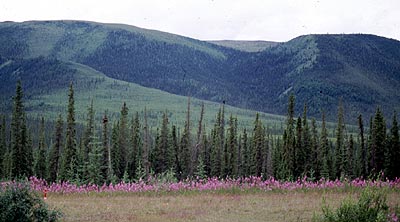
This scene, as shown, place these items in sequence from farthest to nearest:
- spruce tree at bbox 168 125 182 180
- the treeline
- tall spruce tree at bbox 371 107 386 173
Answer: spruce tree at bbox 168 125 182 180 < tall spruce tree at bbox 371 107 386 173 < the treeline

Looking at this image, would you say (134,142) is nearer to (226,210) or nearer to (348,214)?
(226,210)

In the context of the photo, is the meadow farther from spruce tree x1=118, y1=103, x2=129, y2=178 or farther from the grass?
spruce tree x1=118, y1=103, x2=129, y2=178

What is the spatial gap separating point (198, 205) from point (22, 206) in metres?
8.20

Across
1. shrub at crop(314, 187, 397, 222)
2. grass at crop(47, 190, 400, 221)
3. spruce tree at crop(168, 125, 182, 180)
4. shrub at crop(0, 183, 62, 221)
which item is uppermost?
shrub at crop(314, 187, 397, 222)

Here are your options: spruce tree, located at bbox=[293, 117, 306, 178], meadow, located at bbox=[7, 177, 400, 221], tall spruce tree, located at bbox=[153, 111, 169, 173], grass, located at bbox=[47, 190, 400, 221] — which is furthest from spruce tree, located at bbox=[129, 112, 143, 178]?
grass, located at bbox=[47, 190, 400, 221]

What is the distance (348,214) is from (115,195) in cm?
1382

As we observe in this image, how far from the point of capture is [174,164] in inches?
3081

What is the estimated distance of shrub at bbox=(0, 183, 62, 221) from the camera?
14.5 meters

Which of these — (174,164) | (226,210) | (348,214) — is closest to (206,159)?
(174,164)

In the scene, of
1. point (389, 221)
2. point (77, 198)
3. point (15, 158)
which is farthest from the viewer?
point (15, 158)

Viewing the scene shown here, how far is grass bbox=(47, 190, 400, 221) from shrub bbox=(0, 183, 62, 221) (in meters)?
2.58

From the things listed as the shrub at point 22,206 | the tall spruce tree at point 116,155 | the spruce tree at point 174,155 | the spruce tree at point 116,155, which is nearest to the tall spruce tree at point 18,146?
the tall spruce tree at point 116,155

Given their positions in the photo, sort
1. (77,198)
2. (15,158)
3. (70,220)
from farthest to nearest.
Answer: (15,158)
(77,198)
(70,220)

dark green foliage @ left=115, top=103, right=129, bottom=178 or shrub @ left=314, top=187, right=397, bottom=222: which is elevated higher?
shrub @ left=314, top=187, right=397, bottom=222
